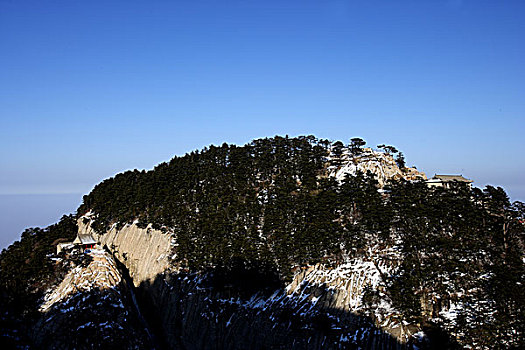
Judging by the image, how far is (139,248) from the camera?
245ft

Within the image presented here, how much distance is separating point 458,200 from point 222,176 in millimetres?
47368

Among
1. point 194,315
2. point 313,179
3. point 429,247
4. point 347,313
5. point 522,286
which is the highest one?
point 313,179

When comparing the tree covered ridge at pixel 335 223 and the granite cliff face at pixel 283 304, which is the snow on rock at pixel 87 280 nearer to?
the granite cliff face at pixel 283 304

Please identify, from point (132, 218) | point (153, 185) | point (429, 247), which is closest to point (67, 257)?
point (132, 218)

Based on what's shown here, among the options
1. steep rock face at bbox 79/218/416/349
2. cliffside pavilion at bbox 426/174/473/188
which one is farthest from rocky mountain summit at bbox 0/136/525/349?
cliffside pavilion at bbox 426/174/473/188

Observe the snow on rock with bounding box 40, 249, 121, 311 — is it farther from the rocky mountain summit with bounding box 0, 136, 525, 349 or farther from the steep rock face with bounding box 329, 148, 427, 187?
the steep rock face with bounding box 329, 148, 427, 187

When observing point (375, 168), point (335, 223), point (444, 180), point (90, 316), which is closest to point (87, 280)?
point (90, 316)

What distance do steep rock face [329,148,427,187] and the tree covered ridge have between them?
264 cm

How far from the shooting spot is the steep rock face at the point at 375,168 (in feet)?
221

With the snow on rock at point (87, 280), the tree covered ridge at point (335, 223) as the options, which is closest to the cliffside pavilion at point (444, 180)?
the tree covered ridge at point (335, 223)

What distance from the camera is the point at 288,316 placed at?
48.1 m

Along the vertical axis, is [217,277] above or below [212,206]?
below

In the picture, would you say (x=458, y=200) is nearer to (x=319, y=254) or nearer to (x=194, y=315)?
(x=319, y=254)

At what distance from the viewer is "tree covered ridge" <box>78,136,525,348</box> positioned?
134ft
